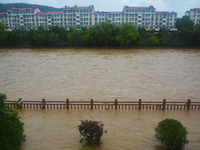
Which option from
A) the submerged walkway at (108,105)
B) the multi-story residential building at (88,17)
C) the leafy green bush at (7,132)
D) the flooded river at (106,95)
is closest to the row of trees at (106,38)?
the flooded river at (106,95)

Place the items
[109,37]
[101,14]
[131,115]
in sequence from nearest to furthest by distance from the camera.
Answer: [131,115], [109,37], [101,14]

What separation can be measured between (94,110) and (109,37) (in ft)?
120

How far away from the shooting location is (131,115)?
10430mm

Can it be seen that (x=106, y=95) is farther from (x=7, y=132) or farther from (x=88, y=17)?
(x=88, y=17)

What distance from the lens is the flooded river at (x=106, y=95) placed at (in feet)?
26.6

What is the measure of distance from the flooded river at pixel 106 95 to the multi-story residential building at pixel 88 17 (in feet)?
168

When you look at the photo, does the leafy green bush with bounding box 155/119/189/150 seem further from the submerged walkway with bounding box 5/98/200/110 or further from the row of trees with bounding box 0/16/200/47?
the row of trees with bounding box 0/16/200/47

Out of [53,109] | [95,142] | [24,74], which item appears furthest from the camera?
[24,74]

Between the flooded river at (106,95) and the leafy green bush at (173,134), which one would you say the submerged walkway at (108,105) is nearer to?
the flooded river at (106,95)

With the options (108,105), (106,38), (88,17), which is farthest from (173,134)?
(88,17)

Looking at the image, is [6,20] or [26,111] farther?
[6,20]

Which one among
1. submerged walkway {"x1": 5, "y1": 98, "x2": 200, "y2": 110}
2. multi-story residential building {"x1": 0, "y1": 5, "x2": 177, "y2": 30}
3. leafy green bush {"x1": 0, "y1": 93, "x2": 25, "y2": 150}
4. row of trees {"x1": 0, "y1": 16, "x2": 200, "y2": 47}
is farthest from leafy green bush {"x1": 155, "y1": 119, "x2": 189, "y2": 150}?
multi-story residential building {"x1": 0, "y1": 5, "x2": 177, "y2": 30}

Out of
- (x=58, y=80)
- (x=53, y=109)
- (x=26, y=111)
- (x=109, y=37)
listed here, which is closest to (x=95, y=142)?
(x=53, y=109)

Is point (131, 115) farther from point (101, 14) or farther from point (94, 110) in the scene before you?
point (101, 14)
